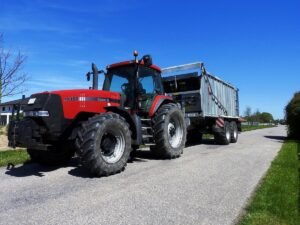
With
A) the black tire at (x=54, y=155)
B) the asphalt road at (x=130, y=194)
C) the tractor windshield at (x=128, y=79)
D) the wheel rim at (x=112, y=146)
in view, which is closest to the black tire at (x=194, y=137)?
the tractor windshield at (x=128, y=79)

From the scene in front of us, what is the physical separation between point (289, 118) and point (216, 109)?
11.0 meters

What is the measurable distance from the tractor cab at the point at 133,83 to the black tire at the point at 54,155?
69.6 inches

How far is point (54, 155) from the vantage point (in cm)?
796

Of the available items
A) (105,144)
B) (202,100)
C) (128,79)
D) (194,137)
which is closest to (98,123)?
(105,144)

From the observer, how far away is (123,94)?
343 inches

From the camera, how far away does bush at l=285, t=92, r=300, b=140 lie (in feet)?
74.5

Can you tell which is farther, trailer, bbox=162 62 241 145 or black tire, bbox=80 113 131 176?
trailer, bbox=162 62 241 145

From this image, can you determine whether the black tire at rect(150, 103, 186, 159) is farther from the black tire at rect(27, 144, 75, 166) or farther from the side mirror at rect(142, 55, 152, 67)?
the black tire at rect(27, 144, 75, 166)

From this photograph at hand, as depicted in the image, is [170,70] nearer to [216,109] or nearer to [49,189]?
[216,109]

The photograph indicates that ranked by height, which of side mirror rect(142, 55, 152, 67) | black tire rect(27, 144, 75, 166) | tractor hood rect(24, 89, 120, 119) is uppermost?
side mirror rect(142, 55, 152, 67)

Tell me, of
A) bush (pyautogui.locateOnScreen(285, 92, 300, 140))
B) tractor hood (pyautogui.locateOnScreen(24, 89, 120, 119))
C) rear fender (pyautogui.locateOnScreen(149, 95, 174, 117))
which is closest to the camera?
tractor hood (pyautogui.locateOnScreen(24, 89, 120, 119))

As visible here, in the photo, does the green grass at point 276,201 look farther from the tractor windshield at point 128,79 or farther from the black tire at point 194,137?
the black tire at point 194,137

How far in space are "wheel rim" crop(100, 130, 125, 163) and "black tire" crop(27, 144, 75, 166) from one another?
3.15ft

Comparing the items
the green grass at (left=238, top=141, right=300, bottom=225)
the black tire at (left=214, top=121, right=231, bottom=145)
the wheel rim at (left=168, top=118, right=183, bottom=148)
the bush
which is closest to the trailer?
the black tire at (left=214, top=121, right=231, bottom=145)
